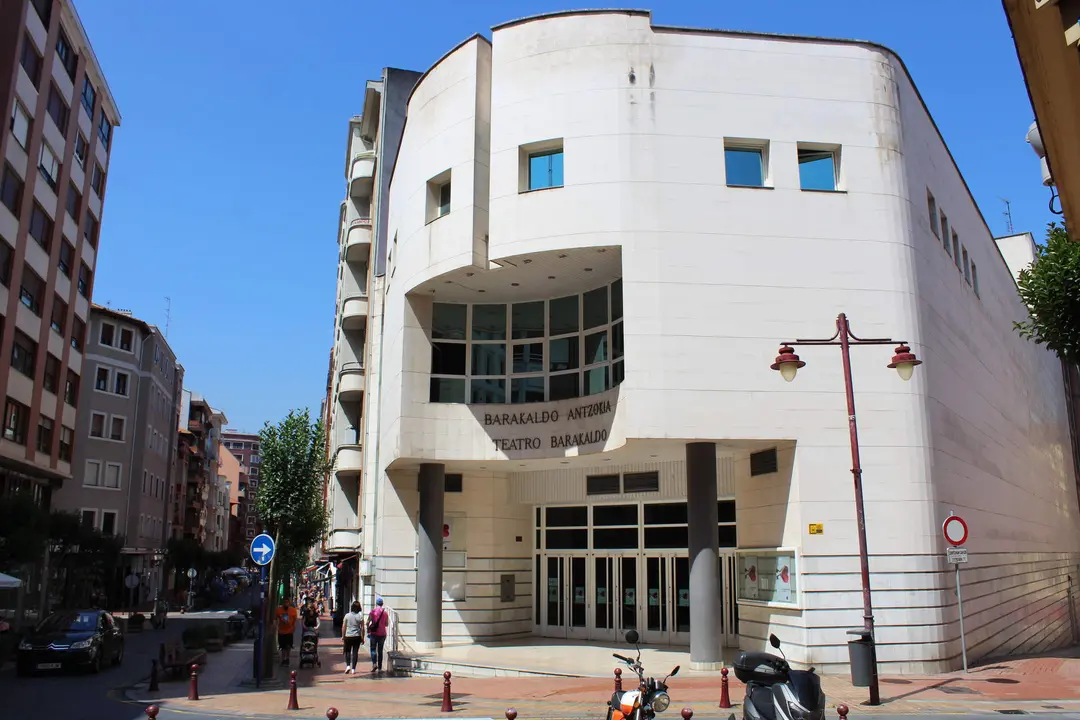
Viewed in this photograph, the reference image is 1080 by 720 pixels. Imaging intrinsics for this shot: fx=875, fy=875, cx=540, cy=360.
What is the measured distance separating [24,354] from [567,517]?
2446 cm

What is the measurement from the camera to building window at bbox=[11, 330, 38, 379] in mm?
34625

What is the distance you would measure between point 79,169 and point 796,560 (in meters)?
37.7

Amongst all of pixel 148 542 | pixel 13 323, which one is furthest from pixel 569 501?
pixel 148 542

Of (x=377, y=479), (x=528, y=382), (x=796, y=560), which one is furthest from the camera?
(x=377, y=479)

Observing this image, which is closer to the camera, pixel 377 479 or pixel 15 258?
pixel 377 479

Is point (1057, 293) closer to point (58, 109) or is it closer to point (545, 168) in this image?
point (545, 168)

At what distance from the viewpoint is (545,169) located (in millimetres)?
20812

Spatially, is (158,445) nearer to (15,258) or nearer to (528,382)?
(15,258)

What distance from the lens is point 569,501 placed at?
81.3 ft

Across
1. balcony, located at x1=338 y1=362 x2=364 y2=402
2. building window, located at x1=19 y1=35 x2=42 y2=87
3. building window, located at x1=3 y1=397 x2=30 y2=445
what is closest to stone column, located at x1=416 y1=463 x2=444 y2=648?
balcony, located at x1=338 y1=362 x2=364 y2=402

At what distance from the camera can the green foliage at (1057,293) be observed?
20484mm

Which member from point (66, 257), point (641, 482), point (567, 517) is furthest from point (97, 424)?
point (641, 482)

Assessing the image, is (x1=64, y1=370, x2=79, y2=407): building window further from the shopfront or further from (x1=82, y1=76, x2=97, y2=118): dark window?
the shopfront

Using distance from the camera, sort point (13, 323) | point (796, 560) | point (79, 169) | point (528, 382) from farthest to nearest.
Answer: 1. point (79, 169)
2. point (13, 323)
3. point (528, 382)
4. point (796, 560)
